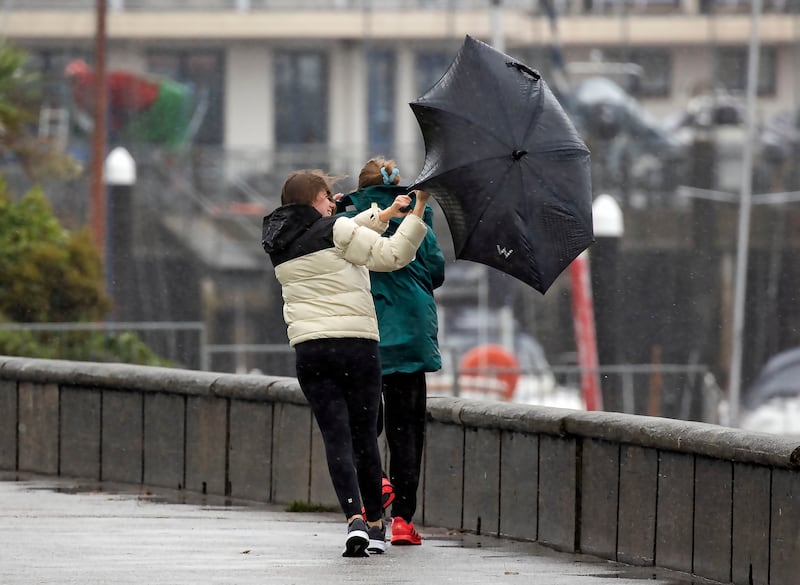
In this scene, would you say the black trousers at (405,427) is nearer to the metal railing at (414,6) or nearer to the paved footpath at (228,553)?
the paved footpath at (228,553)

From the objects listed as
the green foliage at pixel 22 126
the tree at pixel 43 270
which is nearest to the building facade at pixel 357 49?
the green foliage at pixel 22 126

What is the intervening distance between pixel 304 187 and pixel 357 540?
1403 millimetres

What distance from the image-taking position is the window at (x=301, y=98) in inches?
2117

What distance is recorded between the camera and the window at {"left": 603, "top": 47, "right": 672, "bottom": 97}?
5306 centimetres

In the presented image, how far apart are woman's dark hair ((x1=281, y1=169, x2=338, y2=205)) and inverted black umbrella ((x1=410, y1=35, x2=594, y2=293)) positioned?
0.44 m

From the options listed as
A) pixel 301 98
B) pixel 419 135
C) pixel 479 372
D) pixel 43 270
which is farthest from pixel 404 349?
pixel 301 98

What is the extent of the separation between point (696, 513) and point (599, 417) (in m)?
0.78

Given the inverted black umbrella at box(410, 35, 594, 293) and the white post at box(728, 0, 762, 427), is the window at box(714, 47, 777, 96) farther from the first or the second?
the inverted black umbrella at box(410, 35, 594, 293)

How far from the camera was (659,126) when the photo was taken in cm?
4888

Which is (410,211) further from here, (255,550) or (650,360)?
(650,360)

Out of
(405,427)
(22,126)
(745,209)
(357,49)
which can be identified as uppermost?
(357,49)

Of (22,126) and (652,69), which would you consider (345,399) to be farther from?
(652,69)

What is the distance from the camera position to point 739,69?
1977 inches

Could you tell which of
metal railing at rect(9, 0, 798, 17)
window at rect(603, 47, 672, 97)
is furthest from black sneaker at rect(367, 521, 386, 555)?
window at rect(603, 47, 672, 97)
